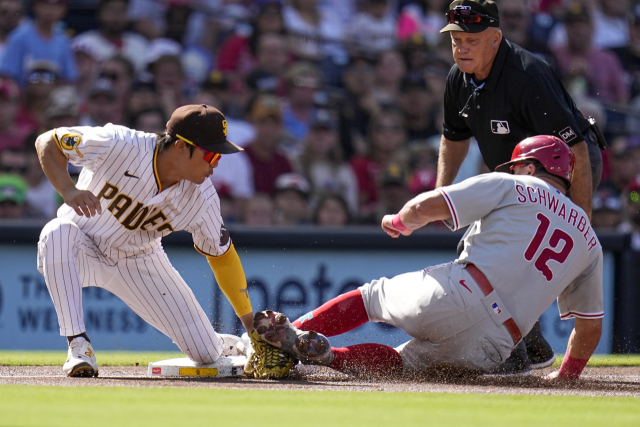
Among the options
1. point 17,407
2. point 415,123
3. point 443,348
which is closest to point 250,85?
point 415,123

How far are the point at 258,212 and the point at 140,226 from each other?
12.2ft

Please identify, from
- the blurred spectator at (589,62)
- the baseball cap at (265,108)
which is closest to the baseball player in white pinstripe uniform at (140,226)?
the baseball cap at (265,108)

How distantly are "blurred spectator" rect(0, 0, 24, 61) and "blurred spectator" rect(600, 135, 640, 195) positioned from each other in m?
6.75

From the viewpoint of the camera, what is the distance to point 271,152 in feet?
28.5

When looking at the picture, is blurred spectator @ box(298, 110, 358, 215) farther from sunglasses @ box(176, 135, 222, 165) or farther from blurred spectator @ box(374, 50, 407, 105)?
sunglasses @ box(176, 135, 222, 165)

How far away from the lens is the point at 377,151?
356 inches

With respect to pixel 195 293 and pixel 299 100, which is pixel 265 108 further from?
pixel 195 293

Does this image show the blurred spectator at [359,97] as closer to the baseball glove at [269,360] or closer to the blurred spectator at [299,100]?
the blurred spectator at [299,100]

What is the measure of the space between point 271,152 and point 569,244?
520cm

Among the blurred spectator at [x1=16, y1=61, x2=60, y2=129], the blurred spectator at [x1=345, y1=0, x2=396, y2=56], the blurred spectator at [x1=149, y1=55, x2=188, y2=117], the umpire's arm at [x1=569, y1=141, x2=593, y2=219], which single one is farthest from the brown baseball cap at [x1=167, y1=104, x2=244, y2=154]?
the blurred spectator at [x1=345, y1=0, x2=396, y2=56]

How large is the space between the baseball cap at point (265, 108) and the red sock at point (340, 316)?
15.9ft

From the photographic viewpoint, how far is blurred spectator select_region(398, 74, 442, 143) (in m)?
9.35

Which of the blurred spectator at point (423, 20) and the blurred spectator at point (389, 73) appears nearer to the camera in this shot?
the blurred spectator at point (389, 73)

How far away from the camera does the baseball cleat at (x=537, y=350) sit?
4.70m
